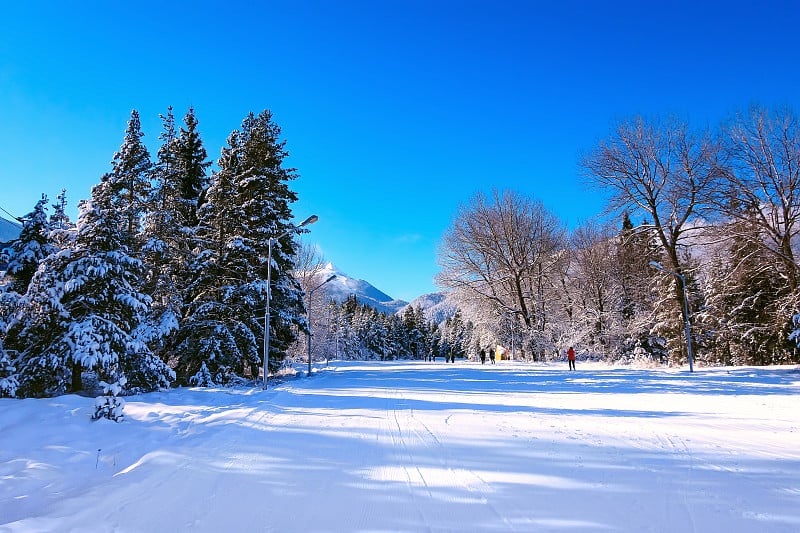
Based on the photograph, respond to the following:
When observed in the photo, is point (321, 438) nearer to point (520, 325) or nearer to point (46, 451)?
point (46, 451)

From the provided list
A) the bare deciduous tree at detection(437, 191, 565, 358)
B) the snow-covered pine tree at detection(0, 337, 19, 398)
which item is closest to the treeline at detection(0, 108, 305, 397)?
the snow-covered pine tree at detection(0, 337, 19, 398)


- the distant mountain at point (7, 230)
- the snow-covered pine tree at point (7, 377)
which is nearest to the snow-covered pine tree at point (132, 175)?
the distant mountain at point (7, 230)

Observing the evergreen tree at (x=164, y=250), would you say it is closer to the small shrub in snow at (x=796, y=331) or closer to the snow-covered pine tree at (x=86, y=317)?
the snow-covered pine tree at (x=86, y=317)

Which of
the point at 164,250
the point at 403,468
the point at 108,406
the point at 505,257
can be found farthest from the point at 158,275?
the point at 505,257

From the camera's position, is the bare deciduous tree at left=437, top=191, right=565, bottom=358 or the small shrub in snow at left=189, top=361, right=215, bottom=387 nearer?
the small shrub in snow at left=189, top=361, right=215, bottom=387

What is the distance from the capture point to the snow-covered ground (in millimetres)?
3607

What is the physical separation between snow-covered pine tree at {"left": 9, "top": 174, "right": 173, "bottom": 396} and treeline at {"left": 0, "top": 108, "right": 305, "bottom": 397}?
37 mm

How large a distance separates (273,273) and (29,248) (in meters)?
8.96

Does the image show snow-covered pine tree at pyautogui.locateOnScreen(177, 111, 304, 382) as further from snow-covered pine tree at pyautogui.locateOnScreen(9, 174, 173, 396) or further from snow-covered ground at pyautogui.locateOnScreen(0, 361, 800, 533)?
snow-covered ground at pyautogui.locateOnScreen(0, 361, 800, 533)

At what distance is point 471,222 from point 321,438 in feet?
111

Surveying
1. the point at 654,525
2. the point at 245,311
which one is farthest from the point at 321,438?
the point at 245,311

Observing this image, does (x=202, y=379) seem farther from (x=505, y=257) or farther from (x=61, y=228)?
(x=505, y=257)

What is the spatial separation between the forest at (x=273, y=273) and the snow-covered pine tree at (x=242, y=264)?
9 centimetres

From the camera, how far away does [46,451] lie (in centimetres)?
642
